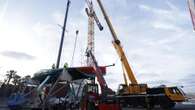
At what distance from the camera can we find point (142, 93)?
31594 millimetres

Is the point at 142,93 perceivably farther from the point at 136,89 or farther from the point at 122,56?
the point at 122,56

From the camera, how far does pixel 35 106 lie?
518 inches

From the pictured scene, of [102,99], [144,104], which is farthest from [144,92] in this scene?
[102,99]

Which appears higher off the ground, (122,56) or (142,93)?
(122,56)

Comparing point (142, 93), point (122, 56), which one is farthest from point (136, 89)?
point (122, 56)

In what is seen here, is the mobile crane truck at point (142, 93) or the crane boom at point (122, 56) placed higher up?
the crane boom at point (122, 56)

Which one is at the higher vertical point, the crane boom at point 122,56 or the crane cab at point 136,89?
the crane boom at point 122,56

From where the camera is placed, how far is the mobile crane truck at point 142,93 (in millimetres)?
29750

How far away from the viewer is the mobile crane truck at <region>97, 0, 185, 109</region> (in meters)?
29.8

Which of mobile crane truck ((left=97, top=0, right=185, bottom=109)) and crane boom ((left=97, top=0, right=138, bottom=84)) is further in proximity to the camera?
crane boom ((left=97, top=0, right=138, bottom=84))

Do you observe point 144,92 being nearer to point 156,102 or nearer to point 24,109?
point 156,102

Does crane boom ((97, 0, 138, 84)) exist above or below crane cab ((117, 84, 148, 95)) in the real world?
above

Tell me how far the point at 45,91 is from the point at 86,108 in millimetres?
2152

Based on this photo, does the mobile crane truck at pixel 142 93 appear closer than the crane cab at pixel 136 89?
Yes
